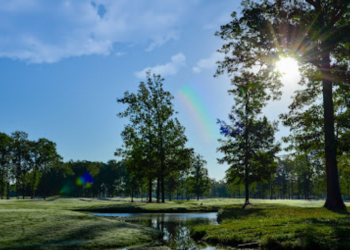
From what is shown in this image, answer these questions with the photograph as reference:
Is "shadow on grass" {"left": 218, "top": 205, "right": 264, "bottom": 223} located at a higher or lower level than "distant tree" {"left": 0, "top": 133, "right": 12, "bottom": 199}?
lower

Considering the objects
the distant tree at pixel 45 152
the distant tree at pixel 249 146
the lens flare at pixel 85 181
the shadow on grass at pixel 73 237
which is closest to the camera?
the shadow on grass at pixel 73 237

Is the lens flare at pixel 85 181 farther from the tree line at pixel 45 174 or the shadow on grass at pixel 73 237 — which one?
the shadow on grass at pixel 73 237

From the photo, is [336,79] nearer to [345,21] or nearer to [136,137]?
[345,21]

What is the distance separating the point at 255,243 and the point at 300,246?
2410mm

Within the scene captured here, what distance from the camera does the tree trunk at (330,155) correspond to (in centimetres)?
2567

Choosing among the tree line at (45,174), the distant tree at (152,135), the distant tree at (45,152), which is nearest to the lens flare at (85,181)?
the tree line at (45,174)

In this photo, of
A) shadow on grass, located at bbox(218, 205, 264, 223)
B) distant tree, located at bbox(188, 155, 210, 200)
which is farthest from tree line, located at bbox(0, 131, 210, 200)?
shadow on grass, located at bbox(218, 205, 264, 223)

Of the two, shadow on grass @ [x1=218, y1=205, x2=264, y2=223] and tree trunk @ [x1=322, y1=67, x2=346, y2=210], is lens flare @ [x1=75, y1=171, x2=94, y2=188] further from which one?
tree trunk @ [x1=322, y1=67, x2=346, y2=210]

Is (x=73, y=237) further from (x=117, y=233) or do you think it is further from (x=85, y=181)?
(x=85, y=181)

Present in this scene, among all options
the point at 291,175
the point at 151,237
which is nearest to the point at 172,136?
the point at 151,237

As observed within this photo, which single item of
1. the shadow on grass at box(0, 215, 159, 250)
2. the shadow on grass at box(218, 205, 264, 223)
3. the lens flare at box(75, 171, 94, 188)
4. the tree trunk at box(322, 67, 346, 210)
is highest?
the tree trunk at box(322, 67, 346, 210)

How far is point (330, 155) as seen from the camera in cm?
2652

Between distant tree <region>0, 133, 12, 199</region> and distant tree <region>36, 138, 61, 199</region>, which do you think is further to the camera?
distant tree <region>36, 138, 61, 199</region>

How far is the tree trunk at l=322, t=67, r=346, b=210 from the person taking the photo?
25.7m
